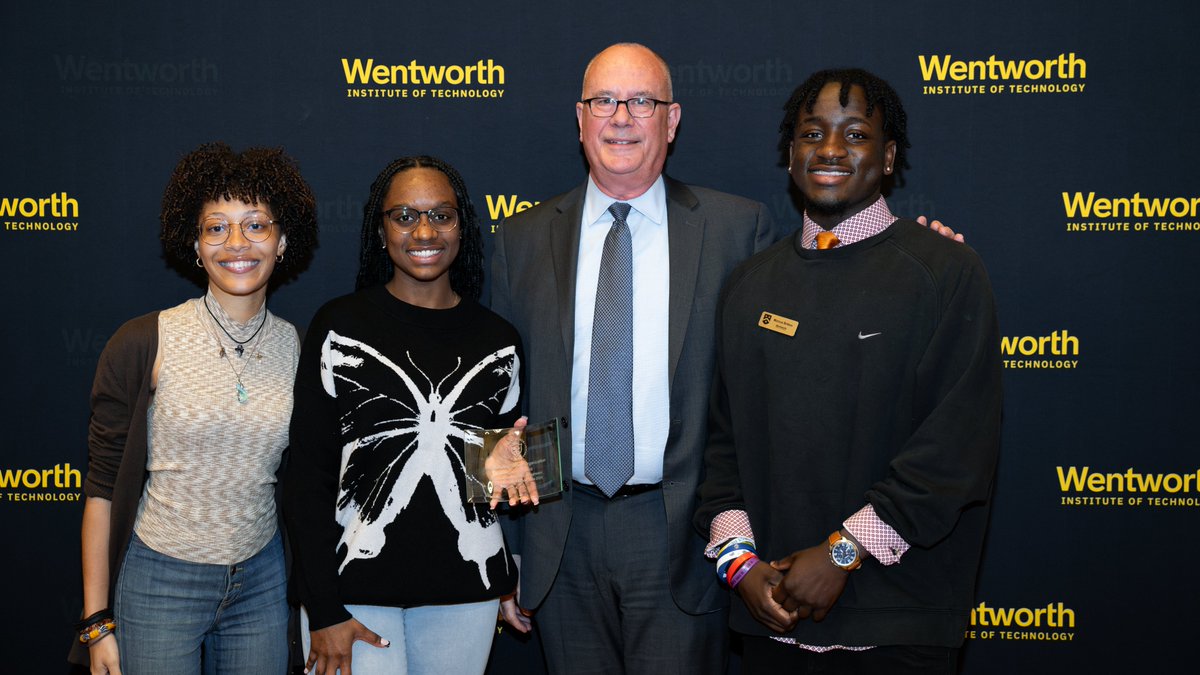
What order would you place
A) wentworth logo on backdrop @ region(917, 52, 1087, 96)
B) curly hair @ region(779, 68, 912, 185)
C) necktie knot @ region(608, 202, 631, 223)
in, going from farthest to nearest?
wentworth logo on backdrop @ region(917, 52, 1087, 96), necktie knot @ region(608, 202, 631, 223), curly hair @ region(779, 68, 912, 185)

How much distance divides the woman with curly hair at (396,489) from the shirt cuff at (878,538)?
84 centimetres

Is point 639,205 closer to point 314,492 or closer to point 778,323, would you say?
point 778,323

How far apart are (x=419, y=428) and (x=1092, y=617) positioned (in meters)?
2.75

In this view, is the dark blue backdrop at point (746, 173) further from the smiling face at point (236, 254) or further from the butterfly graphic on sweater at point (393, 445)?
the butterfly graphic on sweater at point (393, 445)

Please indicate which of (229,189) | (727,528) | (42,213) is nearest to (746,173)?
(727,528)

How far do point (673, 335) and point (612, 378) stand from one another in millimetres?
214

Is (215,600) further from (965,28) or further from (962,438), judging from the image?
(965,28)

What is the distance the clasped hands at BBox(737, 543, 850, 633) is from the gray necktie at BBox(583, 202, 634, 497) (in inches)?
19.7

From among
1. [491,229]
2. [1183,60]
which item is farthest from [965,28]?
[491,229]

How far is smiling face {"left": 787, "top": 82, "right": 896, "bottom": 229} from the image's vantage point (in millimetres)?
2254

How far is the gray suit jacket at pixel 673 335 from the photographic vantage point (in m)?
2.48

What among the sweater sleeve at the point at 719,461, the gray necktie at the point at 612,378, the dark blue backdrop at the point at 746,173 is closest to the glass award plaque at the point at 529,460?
the gray necktie at the point at 612,378

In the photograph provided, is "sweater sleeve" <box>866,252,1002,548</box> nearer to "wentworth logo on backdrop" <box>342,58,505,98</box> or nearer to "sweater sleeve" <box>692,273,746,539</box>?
"sweater sleeve" <box>692,273,746,539</box>

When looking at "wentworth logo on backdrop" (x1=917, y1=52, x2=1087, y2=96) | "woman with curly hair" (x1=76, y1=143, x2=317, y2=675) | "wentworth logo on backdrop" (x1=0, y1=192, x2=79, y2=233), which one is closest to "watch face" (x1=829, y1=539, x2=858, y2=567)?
"woman with curly hair" (x1=76, y1=143, x2=317, y2=675)
